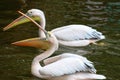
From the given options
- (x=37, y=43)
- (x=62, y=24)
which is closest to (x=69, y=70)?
(x=37, y=43)

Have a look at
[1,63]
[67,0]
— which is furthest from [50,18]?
[1,63]

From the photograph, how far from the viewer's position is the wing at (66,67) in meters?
6.63

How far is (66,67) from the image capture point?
6.64 meters

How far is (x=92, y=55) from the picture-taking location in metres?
8.52

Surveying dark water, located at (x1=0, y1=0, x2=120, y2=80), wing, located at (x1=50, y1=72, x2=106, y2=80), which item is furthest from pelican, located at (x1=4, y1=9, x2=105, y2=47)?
wing, located at (x1=50, y1=72, x2=106, y2=80)

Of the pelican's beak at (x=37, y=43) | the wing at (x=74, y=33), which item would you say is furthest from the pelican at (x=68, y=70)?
the wing at (x=74, y=33)

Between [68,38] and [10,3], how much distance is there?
4.27 meters

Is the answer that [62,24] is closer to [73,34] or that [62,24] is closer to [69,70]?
[73,34]

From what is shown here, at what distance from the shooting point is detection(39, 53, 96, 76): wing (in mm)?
6629

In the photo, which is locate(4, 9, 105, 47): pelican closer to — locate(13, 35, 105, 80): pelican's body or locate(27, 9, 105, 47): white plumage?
locate(27, 9, 105, 47): white plumage

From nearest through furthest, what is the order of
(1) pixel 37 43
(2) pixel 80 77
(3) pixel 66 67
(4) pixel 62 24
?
1. (3) pixel 66 67
2. (2) pixel 80 77
3. (1) pixel 37 43
4. (4) pixel 62 24

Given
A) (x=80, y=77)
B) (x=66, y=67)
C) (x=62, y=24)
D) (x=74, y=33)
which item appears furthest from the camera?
(x=62, y=24)

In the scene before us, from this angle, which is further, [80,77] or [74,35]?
[74,35]

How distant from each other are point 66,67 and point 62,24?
3.92m
